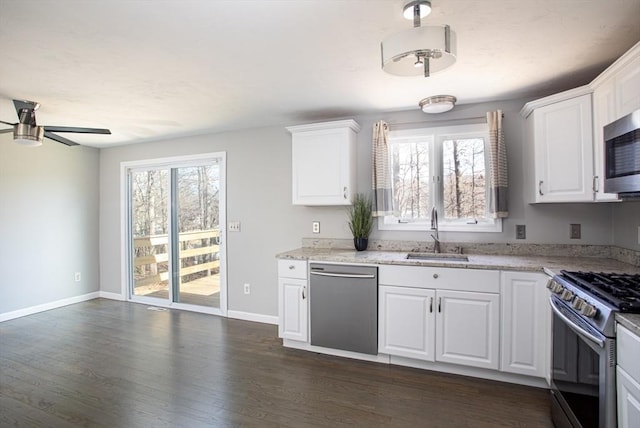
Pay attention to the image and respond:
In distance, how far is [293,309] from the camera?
3029 millimetres

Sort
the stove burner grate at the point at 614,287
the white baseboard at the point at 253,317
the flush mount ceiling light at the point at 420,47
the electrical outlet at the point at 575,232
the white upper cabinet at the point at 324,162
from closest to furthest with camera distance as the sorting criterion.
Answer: the stove burner grate at the point at 614,287 < the flush mount ceiling light at the point at 420,47 < the electrical outlet at the point at 575,232 < the white upper cabinet at the point at 324,162 < the white baseboard at the point at 253,317

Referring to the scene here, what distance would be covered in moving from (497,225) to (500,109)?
41.7 inches

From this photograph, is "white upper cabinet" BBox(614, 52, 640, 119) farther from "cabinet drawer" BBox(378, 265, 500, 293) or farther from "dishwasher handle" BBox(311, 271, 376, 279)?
"dishwasher handle" BBox(311, 271, 376, 279)

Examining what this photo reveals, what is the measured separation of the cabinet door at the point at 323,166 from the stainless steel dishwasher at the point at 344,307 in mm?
737

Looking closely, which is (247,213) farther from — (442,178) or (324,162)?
(442,178)

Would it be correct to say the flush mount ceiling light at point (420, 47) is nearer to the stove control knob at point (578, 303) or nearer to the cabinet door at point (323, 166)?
the stove control knob at point (578, 303)

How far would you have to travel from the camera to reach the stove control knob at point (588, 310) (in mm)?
1459

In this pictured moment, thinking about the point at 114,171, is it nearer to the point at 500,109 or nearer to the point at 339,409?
the point at 339,409

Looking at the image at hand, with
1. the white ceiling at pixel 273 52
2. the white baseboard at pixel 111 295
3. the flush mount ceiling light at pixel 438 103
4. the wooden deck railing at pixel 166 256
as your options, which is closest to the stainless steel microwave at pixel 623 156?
the white ceiling at pixel 273 52

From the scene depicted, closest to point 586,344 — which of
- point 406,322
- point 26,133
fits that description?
point 406,322

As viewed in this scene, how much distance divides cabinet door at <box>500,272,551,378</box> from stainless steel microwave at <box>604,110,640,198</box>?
80 cm

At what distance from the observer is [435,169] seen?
10.5ft

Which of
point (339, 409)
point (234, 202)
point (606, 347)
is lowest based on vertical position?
point (339, 409)

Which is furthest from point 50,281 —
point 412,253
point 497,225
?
point 497,225
